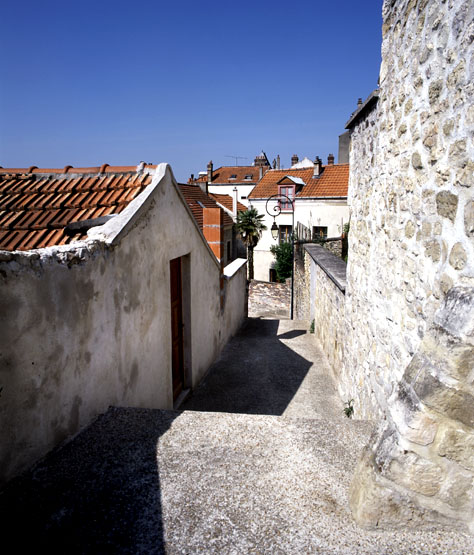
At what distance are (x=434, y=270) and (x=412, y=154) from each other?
2.85 feet

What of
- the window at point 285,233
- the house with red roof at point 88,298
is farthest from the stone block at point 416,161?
the window at point 285,233

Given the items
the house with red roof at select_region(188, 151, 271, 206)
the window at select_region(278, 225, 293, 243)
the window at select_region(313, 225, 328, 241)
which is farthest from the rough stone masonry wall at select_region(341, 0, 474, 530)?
the house with red roof at select_region(188, 151, 271, 206)

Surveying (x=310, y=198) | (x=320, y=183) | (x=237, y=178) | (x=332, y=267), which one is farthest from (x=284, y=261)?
(x=332, y=267)

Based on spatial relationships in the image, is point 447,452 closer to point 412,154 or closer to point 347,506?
point 347,506

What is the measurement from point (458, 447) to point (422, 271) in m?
1.13

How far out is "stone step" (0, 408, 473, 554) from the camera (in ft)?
6.09

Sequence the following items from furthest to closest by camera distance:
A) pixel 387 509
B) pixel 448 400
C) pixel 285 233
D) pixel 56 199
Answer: pixel 285 233, pixel 56 199, pixel 387 509, pixel 448 400

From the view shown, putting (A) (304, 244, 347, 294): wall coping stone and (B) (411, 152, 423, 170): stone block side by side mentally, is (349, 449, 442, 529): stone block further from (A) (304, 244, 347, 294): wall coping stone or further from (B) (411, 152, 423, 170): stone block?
(A) (304, 244, 347, 294): wall coping stone

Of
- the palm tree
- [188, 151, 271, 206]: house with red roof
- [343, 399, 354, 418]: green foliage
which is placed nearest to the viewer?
[343, 399, 354, 418]: green foliage

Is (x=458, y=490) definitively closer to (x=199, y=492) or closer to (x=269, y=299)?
(x=199, y=492)

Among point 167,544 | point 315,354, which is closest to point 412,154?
point 167,544

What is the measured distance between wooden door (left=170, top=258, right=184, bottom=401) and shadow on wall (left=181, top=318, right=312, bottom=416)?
0.34 m

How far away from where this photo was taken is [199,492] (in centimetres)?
218

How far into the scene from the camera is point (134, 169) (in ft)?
15.8
